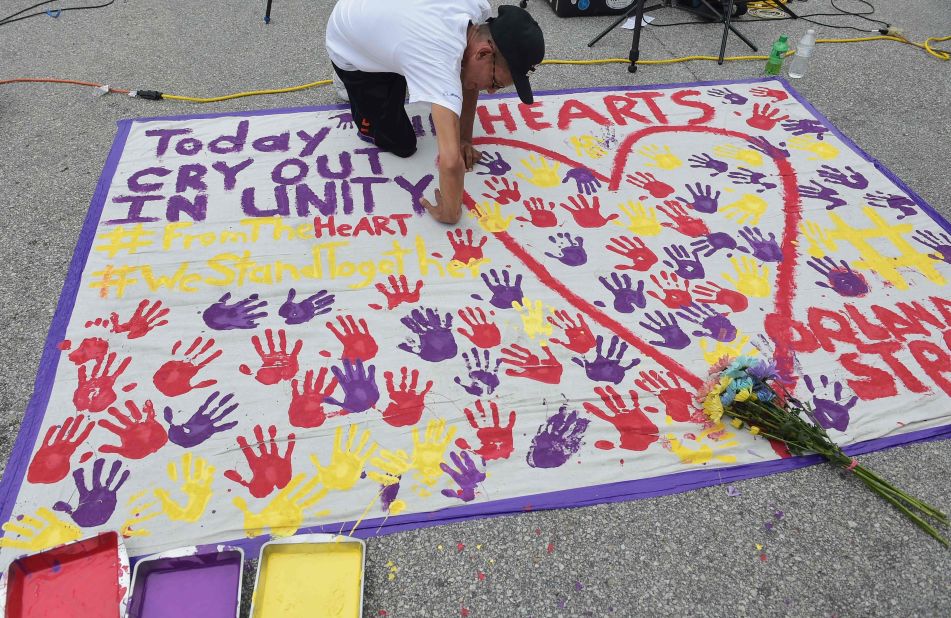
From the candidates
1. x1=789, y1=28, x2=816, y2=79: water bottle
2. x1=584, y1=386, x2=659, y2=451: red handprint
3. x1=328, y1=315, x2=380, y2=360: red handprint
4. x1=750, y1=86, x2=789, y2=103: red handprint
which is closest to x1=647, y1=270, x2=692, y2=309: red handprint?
x1=584, y1=386, x2=659, y2=451: red handprint

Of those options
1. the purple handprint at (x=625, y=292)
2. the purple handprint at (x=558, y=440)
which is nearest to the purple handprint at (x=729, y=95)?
the purple handprint at (x=625, y=292)

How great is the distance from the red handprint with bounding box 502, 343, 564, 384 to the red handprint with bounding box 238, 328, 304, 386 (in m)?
0.59

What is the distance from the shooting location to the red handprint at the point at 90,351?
168 centimetres

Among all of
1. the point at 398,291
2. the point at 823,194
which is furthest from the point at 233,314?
the point at 823,194

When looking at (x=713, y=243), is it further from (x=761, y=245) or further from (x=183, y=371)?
(x=183, y=371)

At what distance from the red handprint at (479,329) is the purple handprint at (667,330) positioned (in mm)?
455

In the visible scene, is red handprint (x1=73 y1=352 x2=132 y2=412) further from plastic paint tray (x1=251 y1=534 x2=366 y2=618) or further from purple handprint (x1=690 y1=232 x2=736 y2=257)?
purple handprint (x1=690 y1=232 x2=736 y2=257)

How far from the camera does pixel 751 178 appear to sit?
2.42 m

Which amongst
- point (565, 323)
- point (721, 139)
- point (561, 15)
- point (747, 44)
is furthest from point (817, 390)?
point (561, 15)

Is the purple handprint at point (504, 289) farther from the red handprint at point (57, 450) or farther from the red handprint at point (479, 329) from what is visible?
the red handprint at point (57, 450)

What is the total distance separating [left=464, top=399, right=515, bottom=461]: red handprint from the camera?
5.04 feet

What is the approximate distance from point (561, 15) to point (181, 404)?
3127 mm

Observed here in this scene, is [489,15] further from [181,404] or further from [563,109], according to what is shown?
[181,404]

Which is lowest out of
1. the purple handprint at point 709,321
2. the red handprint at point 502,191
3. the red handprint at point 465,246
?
the purple handprint at point 709,321
